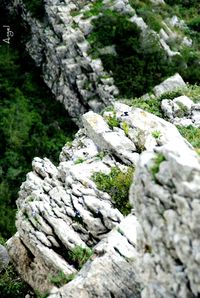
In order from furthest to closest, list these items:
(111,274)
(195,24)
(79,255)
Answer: (195,24) → (79,255) → (111,274)

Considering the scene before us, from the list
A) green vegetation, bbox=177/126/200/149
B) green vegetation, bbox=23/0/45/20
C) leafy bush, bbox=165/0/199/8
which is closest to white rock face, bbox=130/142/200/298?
green vegetation, bbox=177/126/200/149

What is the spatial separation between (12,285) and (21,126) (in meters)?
19.4

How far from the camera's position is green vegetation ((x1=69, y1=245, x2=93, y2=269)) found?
53.1 ft

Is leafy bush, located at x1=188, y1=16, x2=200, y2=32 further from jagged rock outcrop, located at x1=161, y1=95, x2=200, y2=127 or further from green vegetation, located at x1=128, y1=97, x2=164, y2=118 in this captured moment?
jagged rock outcrop, located at x1=161, y1=95, x2=200, y2=127

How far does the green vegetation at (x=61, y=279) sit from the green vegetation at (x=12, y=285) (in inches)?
87.4

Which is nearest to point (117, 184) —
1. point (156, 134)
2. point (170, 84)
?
point (156, 134)

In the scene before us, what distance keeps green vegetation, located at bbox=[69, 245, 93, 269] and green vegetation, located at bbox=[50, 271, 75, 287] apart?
465mm

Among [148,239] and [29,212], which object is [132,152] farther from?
[148,239]

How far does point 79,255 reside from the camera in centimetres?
1627

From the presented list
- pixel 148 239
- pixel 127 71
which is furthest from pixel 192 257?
pixel 127 71

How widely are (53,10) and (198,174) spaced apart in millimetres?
33280

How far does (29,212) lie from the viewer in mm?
17906

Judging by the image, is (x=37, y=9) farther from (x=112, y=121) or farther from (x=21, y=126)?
(x=112, y=121)

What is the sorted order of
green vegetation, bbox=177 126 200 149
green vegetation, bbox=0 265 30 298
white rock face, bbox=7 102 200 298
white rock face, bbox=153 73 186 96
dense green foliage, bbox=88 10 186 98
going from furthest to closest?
dense green foliage, bbox=88 10 186 98, white rock face, bbox=153 73 186 96, green vegetation, bbox=177 126 200 149, green vegetation, bbox=0 265 30 298, white rock face, bbox=7 102 200 298
